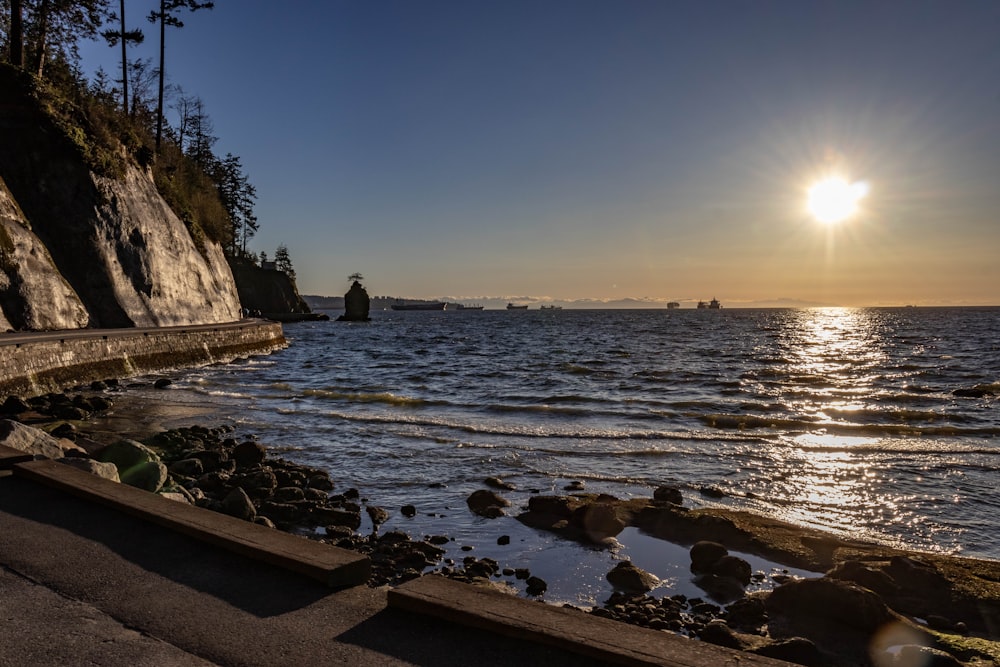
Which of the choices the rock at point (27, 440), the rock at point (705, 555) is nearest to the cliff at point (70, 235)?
the rock at point (27, 440)

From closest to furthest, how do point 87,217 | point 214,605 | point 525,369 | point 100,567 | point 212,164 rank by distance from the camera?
point 214,605 → point 100,567 → point 87,217 → point 525,369 → point 212,164

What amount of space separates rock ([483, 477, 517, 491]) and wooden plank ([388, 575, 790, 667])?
6340mm

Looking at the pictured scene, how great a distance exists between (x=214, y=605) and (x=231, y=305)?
45040 millimetres

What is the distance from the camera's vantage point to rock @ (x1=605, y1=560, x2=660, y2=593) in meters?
6.51

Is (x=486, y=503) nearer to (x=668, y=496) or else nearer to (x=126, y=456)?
(x=668, y=496)

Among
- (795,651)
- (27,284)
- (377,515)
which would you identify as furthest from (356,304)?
(795,651)

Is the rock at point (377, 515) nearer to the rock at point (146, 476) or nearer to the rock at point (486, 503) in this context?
the rock at point (486, 503)

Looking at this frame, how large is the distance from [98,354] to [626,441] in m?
17.1

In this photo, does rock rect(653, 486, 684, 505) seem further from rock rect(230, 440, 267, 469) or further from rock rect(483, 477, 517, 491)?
rock rect(230, 440, 267, 469)

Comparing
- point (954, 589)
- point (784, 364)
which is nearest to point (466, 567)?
point (954, 589)

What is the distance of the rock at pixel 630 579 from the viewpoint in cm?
651

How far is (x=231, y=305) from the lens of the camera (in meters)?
45.5

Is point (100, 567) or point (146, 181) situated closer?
point (100, 567)

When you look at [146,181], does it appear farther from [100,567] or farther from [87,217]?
[100,567]
